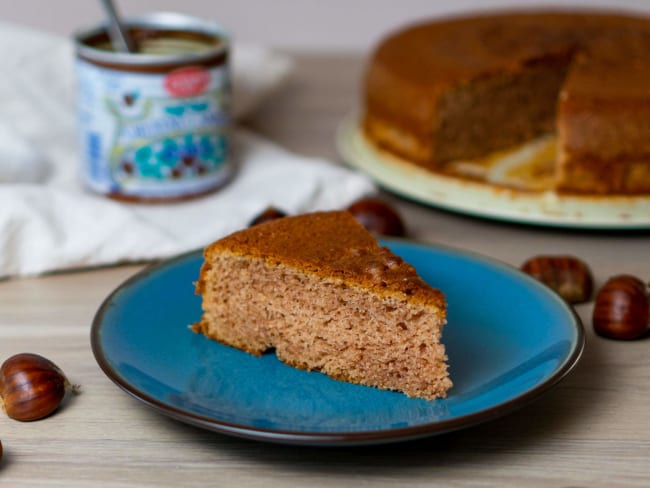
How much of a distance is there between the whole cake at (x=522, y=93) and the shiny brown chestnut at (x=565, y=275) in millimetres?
401

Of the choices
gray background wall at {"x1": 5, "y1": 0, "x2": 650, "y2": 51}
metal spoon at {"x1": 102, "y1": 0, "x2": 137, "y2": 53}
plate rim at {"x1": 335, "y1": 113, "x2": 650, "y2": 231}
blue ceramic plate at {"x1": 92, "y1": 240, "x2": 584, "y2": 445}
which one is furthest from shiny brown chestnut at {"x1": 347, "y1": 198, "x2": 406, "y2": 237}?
gray background wall at {"x1": 5, "y1": 0, "x2": 650, "y2": 51}

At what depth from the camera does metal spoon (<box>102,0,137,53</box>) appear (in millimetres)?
2154

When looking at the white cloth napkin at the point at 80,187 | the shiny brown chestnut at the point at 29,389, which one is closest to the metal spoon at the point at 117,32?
the white cloth napkin at the point at 80,187

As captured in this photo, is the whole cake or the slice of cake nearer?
the slice of cake

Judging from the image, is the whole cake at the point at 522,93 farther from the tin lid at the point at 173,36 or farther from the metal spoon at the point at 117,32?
the metal spoon at the point at 117,32

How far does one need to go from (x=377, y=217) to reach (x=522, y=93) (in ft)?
2.78

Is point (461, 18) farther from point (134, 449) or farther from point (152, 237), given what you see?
point (134, 449)

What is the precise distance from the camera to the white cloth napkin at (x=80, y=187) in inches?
78.0

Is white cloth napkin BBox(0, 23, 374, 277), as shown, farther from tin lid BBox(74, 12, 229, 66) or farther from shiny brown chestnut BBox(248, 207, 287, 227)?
tin lid BBox(74, 12, 229, 66)

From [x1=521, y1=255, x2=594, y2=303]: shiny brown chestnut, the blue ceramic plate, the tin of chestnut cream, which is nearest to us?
the blue ceramic plate

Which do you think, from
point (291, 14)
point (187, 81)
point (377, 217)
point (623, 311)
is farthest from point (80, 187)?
point (291, 14)

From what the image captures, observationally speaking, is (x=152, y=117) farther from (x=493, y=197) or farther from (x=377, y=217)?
(x=493, y=197)

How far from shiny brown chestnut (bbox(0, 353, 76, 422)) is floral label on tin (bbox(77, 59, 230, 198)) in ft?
2.60

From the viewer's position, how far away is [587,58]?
2.57 m
